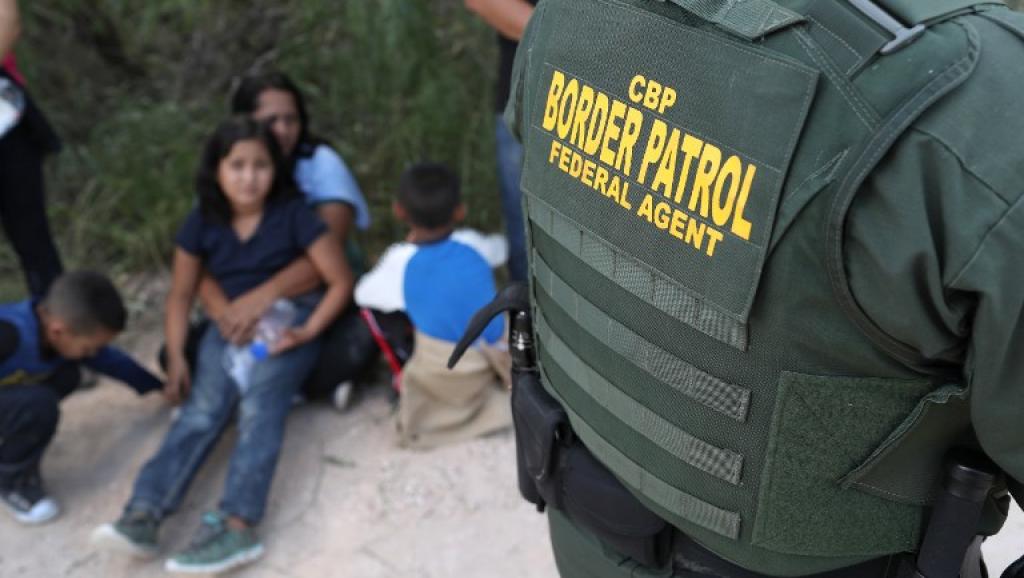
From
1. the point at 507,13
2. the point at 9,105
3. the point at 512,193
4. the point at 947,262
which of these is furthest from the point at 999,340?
the point at 9,105

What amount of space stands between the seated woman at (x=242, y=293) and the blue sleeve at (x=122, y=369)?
68 mm

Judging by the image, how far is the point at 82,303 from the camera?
299cm

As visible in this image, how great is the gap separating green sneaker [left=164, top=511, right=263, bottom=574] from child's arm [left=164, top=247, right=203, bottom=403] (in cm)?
64

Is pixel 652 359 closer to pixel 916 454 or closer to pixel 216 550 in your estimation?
pixel 916 454

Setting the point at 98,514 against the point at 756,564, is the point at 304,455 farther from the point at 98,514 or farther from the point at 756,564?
the point at 756,564

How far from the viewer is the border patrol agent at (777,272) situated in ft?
3.22

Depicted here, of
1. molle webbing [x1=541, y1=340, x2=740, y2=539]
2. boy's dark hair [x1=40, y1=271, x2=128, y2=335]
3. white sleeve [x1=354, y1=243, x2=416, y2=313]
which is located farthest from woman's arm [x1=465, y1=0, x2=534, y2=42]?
molle webbing [x1=541, y1=340, x2=740, y2=539]

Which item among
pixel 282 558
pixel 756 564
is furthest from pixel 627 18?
pixel 282 558

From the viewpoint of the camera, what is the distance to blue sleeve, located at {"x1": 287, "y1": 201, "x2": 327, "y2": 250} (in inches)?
130

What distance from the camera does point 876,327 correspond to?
1048 mm

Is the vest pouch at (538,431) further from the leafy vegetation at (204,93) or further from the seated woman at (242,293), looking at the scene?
the leafy vegetation at (204,93)

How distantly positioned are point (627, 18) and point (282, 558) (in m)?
2.00

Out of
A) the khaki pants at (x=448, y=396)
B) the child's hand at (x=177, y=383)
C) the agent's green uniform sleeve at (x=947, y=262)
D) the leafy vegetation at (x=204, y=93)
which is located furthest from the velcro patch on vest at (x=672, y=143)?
the leafy vegetation at (x=204, y=93)

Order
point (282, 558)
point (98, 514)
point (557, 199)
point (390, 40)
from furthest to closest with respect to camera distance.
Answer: point (390, 40), point (98, 514), point (282, 558), point (557, 199)
